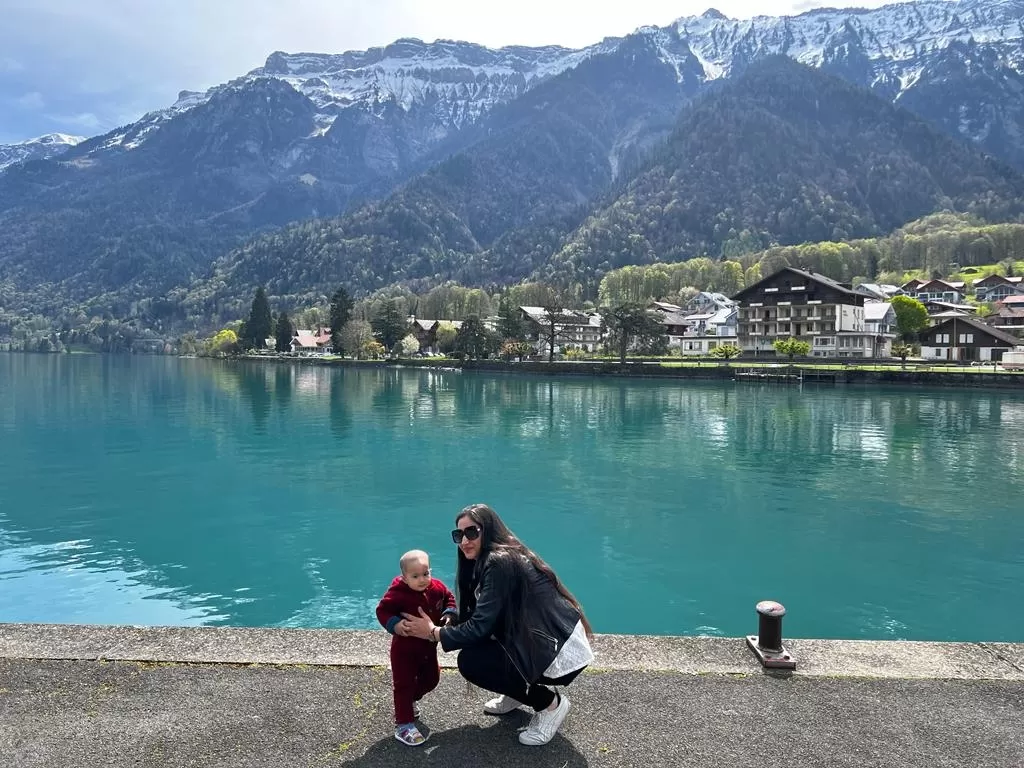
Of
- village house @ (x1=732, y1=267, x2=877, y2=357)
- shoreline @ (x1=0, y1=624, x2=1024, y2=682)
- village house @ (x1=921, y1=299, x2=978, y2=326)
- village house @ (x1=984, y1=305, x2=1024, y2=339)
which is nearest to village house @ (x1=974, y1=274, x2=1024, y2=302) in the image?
village house @ (x1=921, y1=299, x2=978, y2=326)

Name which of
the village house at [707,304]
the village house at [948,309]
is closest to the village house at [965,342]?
the village house at [948,309]

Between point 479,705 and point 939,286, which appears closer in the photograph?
point 479,705

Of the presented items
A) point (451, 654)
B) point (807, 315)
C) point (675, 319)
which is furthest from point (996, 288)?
point (451, 654)

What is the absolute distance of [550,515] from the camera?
2173cm

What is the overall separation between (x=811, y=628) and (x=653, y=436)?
26.7 metres

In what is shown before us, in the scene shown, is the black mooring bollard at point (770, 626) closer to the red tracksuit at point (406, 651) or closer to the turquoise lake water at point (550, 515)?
the red tracksuit at point (406, 651)

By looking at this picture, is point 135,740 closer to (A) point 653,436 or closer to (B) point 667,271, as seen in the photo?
(A) point 653,436

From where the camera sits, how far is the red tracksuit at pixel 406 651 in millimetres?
5168

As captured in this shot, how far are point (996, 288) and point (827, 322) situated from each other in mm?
54957

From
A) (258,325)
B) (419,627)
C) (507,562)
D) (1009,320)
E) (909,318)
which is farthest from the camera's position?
(258,325)

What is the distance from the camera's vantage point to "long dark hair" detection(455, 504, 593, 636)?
4973 mm

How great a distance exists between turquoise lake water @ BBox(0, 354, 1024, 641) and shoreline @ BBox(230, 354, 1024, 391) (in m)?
30.0

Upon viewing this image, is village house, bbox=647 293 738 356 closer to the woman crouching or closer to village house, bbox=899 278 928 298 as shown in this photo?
village house, bbox=899 278 928 298

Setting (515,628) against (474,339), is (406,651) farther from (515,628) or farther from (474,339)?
(474,339)
